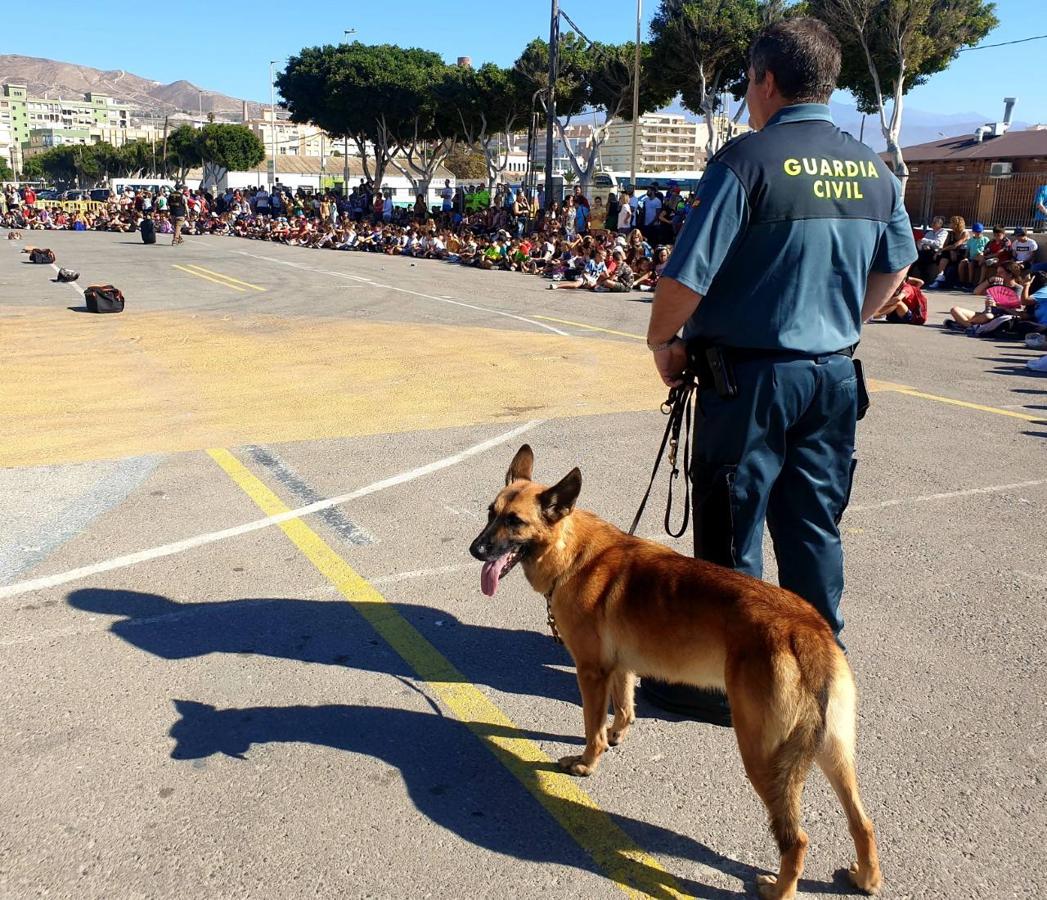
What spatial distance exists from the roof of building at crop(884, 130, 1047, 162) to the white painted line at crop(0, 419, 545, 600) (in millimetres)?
39574

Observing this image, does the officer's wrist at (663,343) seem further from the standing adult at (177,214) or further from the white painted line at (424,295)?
the standing adult at (177,214)

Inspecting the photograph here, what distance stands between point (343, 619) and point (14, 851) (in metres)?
1.63

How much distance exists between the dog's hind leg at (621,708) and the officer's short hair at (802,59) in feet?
6.42

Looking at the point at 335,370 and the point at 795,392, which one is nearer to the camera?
the point at 795,392

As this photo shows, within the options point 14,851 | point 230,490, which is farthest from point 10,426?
point 14,851

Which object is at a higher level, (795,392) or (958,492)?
(795,392)

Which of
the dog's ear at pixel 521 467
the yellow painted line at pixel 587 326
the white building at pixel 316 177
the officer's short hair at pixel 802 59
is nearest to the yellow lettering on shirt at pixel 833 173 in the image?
the officer's short hair at pixel 802 59

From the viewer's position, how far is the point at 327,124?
5834 centimetres

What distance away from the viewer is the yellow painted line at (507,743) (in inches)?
98.1

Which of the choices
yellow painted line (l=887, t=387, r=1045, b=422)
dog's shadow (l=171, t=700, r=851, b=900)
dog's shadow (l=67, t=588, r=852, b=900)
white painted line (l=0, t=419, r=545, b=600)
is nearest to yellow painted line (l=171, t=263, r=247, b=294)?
white painted line (l=0, t=419, r=545, b=600)

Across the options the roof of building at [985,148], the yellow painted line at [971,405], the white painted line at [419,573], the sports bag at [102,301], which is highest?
the roof of building at [985,148]

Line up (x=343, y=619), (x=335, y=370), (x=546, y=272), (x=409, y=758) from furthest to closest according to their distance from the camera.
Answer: (x=546, y=272)
(x=335, y=370)
(x=343, y=619)
(x=409, y=758)

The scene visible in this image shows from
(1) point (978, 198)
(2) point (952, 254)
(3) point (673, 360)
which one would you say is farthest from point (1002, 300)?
(1) point (978, 198)

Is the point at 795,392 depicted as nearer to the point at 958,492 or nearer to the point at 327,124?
the point at 958,492
